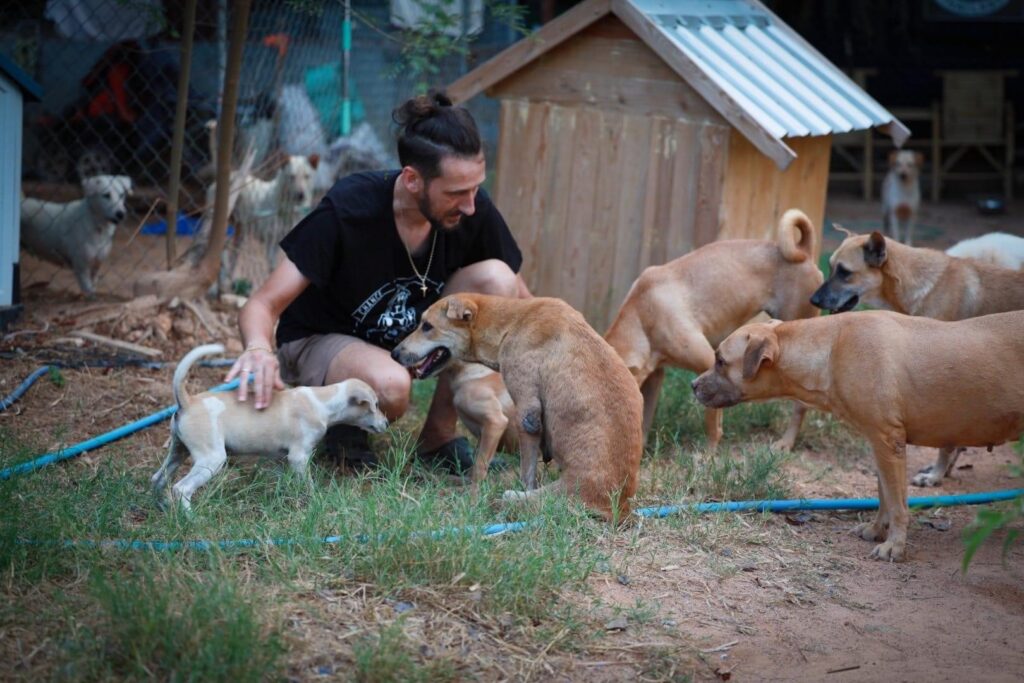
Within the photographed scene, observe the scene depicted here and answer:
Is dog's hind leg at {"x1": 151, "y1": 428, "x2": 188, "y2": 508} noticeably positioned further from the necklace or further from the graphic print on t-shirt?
the necklace

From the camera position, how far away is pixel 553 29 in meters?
7.24

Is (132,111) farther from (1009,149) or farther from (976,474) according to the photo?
(1009,149)

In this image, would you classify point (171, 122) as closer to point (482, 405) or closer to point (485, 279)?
point (485, 279)

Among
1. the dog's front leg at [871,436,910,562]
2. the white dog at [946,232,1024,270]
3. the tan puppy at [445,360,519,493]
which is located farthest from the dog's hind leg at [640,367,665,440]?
the white dog at [946,232,1024,270]

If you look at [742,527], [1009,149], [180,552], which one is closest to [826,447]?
[742,527]

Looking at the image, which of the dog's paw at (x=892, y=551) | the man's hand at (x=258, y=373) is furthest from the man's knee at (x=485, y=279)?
the dog's paw at (x=892, y=551)

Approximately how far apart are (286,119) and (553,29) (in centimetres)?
537

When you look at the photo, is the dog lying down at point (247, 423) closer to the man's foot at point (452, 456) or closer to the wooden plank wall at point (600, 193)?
the man's foot at point (452, 456)

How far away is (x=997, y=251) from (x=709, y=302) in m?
1.71

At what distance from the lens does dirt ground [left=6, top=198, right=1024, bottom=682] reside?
11.9ft

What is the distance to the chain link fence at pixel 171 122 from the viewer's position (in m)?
9.07

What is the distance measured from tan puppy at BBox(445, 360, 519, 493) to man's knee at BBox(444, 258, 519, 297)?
Answer: 39 cm

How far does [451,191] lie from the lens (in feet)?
15.7

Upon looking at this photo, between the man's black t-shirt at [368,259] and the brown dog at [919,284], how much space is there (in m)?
1.67
